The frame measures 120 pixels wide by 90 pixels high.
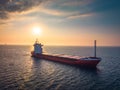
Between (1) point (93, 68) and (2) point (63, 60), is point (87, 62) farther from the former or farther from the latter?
(2) point (63, 60)

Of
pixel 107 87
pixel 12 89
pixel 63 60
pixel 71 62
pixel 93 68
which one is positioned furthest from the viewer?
pixel 63 60

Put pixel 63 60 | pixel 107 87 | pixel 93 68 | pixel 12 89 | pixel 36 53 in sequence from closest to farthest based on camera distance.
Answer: pixel 12 89 < pixel 107 87 < pixel 93 68 < pixel 63 60 < pixel 36 53

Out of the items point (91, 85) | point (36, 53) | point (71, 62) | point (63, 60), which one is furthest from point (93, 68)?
point (36, 53)

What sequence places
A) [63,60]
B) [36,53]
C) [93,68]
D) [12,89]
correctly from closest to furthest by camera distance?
[12,89] → [93,68] → [63,60] → [36,53]

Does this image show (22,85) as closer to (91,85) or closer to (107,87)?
(91,85)

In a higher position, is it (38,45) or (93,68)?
(38,45)

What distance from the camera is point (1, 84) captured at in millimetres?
36438

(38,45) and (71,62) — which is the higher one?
(38,45)

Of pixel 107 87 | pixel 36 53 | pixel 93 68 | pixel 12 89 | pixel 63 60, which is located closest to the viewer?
pixel 12 89

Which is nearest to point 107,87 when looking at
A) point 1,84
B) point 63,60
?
point 1,84

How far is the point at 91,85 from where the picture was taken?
37.3m

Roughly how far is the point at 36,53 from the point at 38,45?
657cm

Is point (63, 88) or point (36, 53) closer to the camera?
Answer: point (63, 88)

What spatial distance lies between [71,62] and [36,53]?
46.0m
